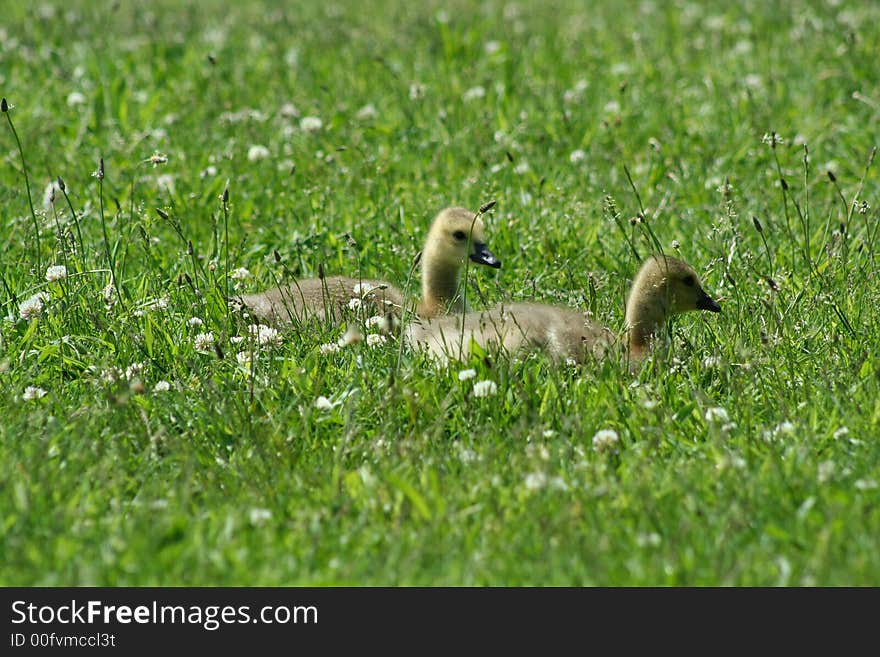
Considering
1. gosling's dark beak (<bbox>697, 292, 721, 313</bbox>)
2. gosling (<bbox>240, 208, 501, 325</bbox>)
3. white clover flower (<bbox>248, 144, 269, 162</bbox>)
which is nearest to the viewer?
gosling's dark beak (<bbox>697, 292, 721, 313</bbox>)

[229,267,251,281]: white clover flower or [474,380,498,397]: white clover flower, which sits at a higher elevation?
[229,267,251,281]: white clover flower

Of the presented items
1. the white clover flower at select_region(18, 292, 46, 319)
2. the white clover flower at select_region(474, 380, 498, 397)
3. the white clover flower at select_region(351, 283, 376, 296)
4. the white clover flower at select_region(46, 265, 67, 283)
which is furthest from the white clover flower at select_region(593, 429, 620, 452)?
the white clover flower at select_region(46, 265, 67, 283)

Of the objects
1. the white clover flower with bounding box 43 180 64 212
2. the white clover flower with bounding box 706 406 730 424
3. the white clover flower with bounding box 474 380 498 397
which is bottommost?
the white clover flower with bounding box 706 406 730 424

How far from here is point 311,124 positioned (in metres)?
8.27

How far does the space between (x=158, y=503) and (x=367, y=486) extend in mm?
634

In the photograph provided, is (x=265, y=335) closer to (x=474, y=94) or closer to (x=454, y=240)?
(x=454, y=240)

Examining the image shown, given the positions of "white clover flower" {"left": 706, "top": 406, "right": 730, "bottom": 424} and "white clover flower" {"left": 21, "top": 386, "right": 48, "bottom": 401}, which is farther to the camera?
"white clover flower" {"left": 21, "top": 386, "right": 48, "bottom": 401}

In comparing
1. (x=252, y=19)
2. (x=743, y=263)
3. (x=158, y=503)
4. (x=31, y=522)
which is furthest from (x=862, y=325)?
(x=252, y=19)

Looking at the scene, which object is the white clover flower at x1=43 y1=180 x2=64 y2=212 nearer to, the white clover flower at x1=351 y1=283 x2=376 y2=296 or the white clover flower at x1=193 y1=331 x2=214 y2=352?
the white clover flower at x1=193 y1=331 x2=214 y2=352

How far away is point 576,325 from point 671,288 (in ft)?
1.51

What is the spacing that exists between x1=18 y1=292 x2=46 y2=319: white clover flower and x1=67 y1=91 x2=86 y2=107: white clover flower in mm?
3728

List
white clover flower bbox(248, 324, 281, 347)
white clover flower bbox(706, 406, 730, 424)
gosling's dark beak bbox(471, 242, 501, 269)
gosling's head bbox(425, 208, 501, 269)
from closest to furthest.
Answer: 1. white clover flower bbox(706, 406, 730, 424)
2. white clover flower bbox(248, 324, 281, 347)
3. gosling's dark beak bbox(471, 242, 501, 269)
4. gosling's head bbox(425, 208, 501, 269)

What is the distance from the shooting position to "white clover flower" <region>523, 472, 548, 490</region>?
4.00m

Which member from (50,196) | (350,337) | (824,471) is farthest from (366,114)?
(824,471)
